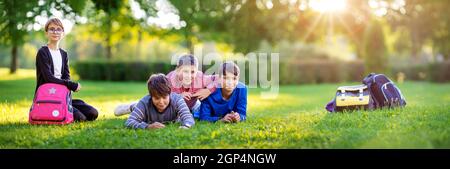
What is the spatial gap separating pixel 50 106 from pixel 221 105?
215 cm

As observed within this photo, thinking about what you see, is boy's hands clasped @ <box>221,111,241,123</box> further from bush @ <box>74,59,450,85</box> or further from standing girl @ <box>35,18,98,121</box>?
bush @ <box>74,59,450,85</box>

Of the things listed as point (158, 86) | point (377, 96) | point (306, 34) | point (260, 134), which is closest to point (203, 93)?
point (158, 86)

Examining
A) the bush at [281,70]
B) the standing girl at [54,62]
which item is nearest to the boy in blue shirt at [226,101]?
the standing girl at [54,62]

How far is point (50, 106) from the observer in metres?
6.52

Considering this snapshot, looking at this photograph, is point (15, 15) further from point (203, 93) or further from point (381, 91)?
point (381, 91)

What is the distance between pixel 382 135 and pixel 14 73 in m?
23.7

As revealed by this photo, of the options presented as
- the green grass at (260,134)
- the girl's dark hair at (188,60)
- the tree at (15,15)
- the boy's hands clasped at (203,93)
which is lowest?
the green grass at (260,134)

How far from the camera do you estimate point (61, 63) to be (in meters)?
7.02

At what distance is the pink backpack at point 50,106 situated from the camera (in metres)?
6.52

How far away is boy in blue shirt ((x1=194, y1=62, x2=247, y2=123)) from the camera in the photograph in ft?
22.2

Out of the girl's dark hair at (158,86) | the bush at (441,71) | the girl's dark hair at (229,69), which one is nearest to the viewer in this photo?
the girl's dark hair at (158,86)

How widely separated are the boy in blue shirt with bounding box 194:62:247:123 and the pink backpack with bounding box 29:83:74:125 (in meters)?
1.75

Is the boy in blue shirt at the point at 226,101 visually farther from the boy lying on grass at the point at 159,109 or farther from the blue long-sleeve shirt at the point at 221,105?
the boy lying on grass at the point at 159,109

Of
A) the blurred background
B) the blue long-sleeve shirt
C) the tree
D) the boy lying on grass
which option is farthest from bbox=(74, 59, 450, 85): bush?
the boy lying on grass
